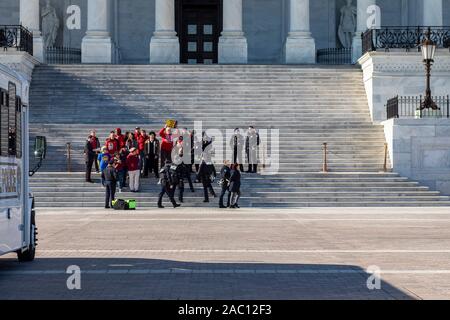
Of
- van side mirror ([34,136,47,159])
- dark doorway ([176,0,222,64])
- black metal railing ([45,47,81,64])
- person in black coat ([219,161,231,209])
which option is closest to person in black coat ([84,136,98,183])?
person in black coat ([219,161,231,209])

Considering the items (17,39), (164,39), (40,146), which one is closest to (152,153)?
(17,39)

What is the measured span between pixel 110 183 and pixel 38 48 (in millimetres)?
19517

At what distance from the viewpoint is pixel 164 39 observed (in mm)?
52875

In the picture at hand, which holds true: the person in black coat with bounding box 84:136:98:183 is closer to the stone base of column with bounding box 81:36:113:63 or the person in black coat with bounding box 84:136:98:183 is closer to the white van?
the stone base of column with bounding box 81:36:113:63

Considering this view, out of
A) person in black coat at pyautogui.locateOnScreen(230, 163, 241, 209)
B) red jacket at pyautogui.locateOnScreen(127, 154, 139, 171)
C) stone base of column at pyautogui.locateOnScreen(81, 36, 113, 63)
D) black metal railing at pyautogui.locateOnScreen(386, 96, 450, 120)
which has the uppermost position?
stone base of column at pyautogui.locateOnScreen(81, 36, 113, 63)

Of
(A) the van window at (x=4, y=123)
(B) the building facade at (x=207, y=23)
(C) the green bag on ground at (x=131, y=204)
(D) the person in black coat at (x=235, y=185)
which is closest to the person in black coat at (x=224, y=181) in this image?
(D) the person in black coat at (x=235, y=185)

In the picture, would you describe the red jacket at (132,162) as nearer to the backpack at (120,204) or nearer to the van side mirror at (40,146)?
the backpack at (120,204)

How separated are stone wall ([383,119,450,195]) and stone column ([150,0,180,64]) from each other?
15633 mm

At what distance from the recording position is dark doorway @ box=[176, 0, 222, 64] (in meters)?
59.2

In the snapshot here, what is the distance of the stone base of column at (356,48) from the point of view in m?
52.9

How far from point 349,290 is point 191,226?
1245cm

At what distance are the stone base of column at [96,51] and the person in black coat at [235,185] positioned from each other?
19.4m

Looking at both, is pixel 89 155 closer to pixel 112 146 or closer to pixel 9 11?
pixel 112 146
